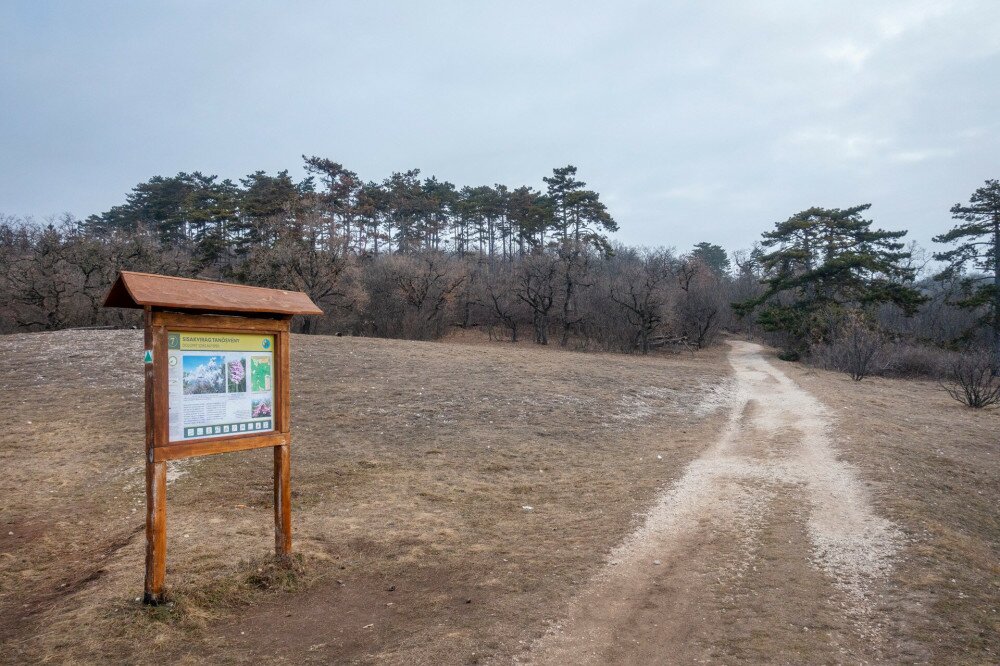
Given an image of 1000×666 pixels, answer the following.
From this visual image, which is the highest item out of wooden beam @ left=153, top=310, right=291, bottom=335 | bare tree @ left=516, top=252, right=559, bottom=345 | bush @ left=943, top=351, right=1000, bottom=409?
bare tree @ left=516, top=252, right=559, bottom=345

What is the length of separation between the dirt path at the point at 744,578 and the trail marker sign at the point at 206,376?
310cm

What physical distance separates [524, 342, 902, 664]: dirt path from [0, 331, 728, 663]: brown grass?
380mm

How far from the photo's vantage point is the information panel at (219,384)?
16.7 feet

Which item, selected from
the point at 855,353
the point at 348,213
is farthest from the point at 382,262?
the point at 855,353

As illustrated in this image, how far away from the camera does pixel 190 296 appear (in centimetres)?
508

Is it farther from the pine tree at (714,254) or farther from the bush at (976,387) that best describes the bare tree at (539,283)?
the pine tree at (714,254)

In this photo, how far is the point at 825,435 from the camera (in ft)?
42.2

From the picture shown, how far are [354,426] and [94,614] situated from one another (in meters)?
8.17

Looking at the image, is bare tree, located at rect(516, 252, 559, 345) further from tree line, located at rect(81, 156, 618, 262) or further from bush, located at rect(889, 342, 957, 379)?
bush, located at rect(889, 342, 957, 379)

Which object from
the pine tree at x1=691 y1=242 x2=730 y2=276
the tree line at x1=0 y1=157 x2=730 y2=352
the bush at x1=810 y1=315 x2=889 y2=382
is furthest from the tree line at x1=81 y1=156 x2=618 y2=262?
the pine tree at x1=691 y1=242 x2=730 y2=276

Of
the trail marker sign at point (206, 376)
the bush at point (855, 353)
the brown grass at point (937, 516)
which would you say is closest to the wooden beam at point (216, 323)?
the trail marker sign at point (206, 376)

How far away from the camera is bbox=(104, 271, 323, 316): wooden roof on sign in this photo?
15.9 ft

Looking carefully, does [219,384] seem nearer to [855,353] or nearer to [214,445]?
[214,445]

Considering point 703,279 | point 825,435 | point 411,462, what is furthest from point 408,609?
point 703,279
